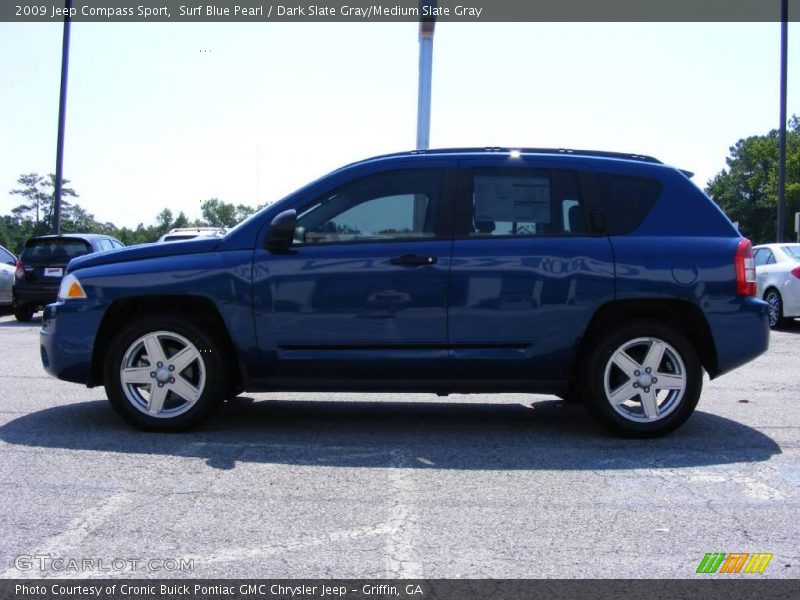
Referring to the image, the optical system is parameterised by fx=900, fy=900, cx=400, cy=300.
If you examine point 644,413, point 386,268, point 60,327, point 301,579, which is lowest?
point 301,579

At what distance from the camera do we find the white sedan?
14.4 m

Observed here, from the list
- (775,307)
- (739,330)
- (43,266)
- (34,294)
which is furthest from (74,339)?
(775,307)

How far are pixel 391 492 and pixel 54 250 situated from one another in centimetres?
1341

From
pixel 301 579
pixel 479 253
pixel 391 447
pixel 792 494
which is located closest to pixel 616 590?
pixel 301 579

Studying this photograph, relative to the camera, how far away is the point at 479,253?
5.67 m

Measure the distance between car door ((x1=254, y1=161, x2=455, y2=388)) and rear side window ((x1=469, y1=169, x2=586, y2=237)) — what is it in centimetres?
29

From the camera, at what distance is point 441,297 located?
5.65 m

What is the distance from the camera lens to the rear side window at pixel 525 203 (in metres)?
5.78

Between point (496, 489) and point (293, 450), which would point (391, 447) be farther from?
point (496, 489)

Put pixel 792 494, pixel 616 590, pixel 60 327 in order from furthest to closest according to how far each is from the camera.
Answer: pixel 60 327, pixel 792 494, pixel 616 590

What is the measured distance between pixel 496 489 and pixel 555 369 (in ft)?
4.43

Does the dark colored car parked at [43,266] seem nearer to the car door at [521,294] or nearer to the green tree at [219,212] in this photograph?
the car door at [521,294]

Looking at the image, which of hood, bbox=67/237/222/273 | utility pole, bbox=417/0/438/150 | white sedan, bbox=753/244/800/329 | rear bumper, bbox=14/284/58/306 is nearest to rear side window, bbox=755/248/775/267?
white sedan, bbox=753/244/800/329

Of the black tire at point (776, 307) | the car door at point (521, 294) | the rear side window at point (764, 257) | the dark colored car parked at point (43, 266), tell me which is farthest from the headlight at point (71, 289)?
the rear side window at point (764, 257)
